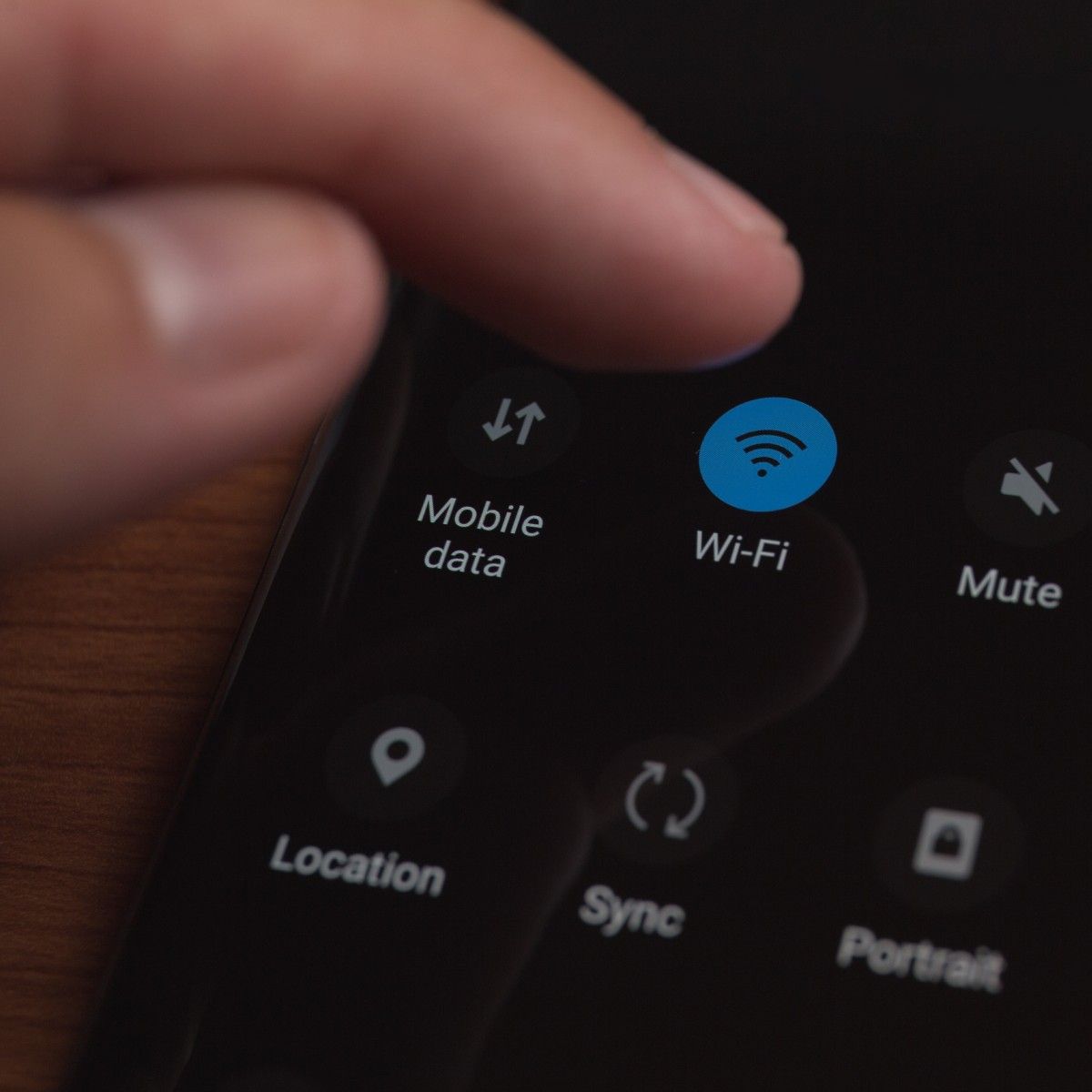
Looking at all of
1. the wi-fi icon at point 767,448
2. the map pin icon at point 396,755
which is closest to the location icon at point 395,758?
the map pin icon at point 396,755

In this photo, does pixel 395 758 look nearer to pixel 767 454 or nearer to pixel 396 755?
pixel 396 755

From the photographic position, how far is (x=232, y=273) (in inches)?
10.1

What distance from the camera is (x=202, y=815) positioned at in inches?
14.4

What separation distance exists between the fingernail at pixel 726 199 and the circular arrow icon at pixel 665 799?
119 mm

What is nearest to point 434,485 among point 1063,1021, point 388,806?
point 388,806

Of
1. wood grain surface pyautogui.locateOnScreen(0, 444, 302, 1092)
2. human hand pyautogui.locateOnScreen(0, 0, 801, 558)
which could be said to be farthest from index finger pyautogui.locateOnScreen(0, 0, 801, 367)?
wood grain surface pyautogui.locateOnScreen(0, 444, 302, 1092)

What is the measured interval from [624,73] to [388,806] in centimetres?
26

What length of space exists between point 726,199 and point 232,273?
0.13 metres

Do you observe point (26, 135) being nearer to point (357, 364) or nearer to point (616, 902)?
point (357, 364)

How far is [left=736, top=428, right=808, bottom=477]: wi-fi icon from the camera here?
0.40 meters

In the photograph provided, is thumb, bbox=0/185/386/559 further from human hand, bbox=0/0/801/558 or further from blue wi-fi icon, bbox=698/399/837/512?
blue wi-fi icon, bbox=698/399/837/512

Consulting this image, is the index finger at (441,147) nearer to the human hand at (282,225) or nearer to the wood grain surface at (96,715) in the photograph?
the human hand at (282,225)

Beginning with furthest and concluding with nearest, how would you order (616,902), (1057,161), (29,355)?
(1057,161)
(616,902)
(29,355)

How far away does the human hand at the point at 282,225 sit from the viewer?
0.25 m
